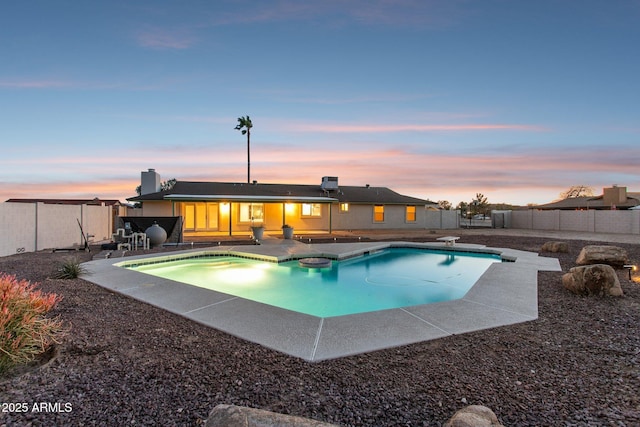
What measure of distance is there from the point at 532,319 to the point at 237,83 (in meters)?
13.5

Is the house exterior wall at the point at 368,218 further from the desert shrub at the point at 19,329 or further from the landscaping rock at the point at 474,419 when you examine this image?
the landscaping rock at the point at 474,419

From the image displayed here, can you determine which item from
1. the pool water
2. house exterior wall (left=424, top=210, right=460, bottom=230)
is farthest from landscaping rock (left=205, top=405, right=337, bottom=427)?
house exterior wall (left=424, top=210, right=460, bottom=230)

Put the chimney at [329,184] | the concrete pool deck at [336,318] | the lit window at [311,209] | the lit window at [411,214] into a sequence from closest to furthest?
the concrete pool deck at [336,318] < the lit window at [311,209] < the chimney at [329,184] < the lit window at [411,214]

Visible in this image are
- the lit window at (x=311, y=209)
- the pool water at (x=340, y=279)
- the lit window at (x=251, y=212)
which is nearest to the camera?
the pool water at (x=340, y=279)

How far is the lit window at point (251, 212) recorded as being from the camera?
21.1 meters

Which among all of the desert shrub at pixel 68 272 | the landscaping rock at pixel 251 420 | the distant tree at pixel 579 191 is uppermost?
the distant tree at pixel 579 191

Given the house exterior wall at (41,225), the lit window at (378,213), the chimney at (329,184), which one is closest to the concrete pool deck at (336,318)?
the house exterior wall at (41,225)

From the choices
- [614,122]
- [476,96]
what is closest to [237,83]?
[476,96]

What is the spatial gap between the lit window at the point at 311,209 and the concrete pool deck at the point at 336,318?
1516 centimetres

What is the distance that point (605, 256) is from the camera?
26.8 ft

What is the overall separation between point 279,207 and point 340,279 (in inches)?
524

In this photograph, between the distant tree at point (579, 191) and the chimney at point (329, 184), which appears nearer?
the chimney at point (329, 184)

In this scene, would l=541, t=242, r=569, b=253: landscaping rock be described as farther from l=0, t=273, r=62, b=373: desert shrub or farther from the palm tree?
the palm tree

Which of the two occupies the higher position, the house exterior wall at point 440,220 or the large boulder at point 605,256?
the house exterior wall at point 440,220
